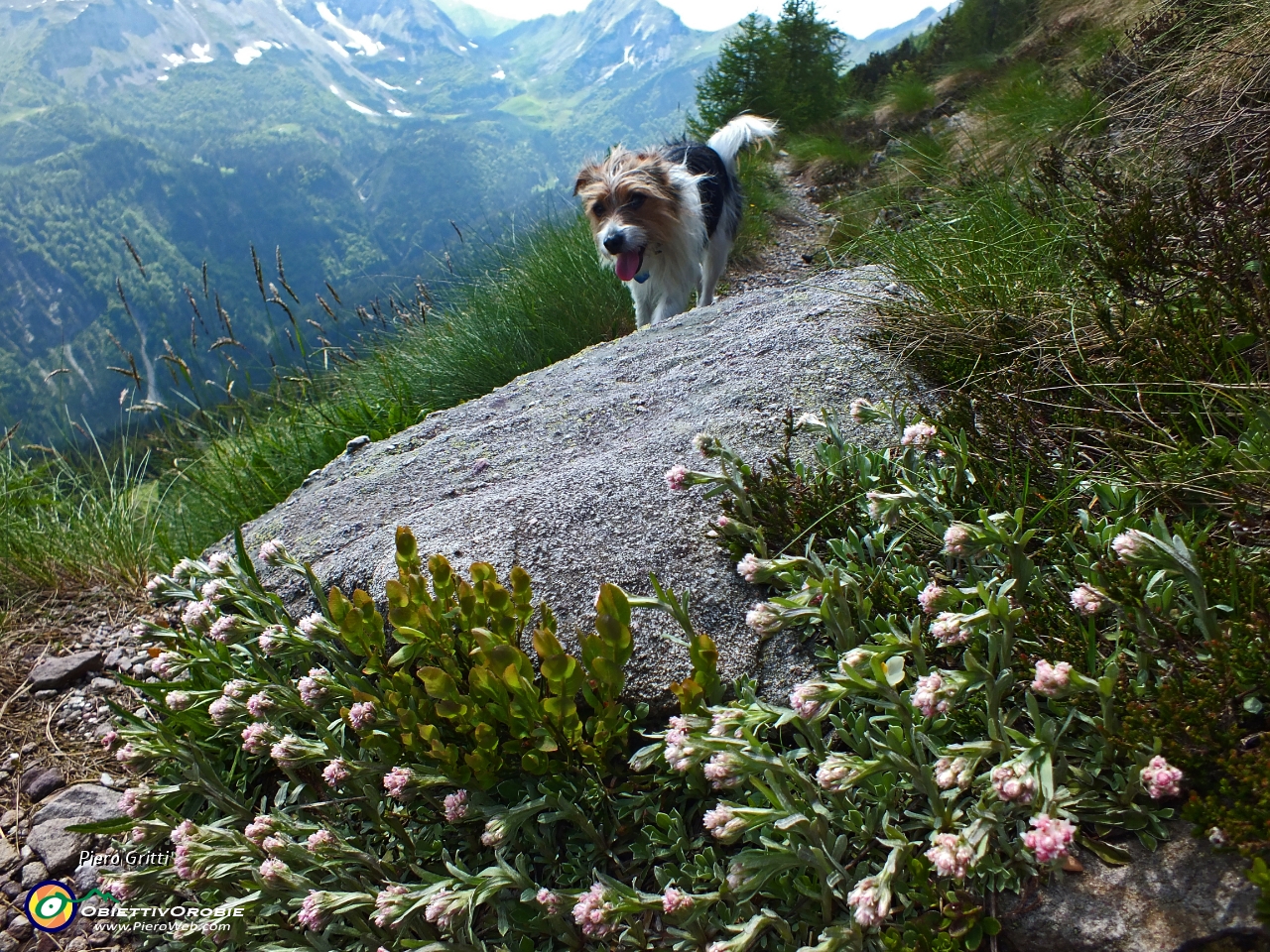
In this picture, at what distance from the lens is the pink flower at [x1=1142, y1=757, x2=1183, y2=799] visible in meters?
1.05

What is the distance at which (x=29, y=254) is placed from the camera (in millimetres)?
103250

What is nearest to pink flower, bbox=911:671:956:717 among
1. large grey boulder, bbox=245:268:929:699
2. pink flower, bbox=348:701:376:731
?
large grey boulder, bbox=245:268:929:699

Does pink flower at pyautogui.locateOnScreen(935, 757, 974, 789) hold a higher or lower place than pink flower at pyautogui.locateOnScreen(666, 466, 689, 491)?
lower

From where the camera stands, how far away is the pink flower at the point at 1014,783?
1056mm

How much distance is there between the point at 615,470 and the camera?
2.40 metres

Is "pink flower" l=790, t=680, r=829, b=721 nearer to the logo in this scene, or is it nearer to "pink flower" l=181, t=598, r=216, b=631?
"pink flower" l=181, t=598, r=216, b=631

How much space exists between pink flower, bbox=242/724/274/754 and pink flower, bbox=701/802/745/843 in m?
1.19

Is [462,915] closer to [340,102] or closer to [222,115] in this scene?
[222,115]

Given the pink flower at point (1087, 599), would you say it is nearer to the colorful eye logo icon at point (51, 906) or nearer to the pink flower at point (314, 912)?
the pink flower at point (314, 912)

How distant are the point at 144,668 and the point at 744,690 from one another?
2.61m

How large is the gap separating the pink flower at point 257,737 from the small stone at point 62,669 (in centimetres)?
169

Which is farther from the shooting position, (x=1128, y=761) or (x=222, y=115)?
(x=222, y=115)

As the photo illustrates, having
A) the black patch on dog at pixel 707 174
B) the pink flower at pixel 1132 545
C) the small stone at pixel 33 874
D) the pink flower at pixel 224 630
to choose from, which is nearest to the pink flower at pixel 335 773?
the pink flower at pixel 224 630

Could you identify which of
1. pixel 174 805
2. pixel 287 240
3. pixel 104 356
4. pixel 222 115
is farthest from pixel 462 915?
pixel 222 115
